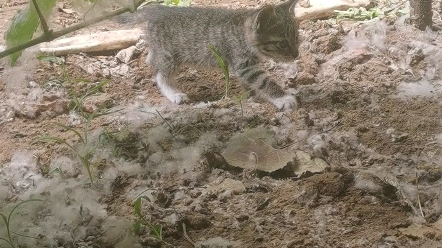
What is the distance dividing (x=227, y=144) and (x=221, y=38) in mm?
1148

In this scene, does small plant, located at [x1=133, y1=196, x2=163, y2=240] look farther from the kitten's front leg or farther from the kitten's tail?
the kitten's tail

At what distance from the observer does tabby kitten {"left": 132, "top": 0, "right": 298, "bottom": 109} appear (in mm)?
3020

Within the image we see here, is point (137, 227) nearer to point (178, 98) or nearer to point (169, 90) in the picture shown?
point (178, 98)

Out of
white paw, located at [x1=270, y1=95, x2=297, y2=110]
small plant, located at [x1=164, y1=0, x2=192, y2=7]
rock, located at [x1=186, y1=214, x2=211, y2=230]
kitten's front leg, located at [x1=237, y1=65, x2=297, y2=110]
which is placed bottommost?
kitten's front leg, located at [x1=237, y1=65, x2=297, y2=110]

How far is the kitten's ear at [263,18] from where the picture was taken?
9.73 ft

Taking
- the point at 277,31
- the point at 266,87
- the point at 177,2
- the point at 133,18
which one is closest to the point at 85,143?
the point at 266,87

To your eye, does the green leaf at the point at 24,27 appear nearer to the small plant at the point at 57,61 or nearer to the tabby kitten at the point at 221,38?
the small plant at the point at 57,61

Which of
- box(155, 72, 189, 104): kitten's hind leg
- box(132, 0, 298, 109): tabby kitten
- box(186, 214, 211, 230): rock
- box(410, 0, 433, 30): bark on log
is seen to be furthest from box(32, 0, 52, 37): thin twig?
box(410, 0, 433, 30): bark on log

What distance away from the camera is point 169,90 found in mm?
2889

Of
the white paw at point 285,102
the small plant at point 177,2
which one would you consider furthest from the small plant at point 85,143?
the small plant at point 177,2

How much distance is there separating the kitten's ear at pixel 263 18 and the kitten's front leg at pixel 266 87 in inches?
8.7

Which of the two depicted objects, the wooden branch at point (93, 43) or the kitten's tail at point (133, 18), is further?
the kitten's tail at point (133, 18)

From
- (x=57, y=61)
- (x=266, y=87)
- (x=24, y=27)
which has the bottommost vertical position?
(x=266, y=87)

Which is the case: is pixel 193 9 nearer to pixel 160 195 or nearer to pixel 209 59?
pixel 209 59
